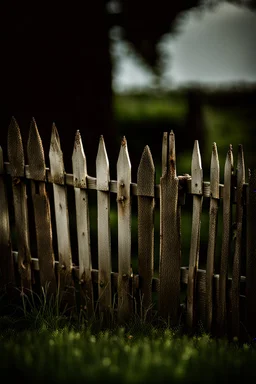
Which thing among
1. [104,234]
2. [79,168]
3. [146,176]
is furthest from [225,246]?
[79,168]

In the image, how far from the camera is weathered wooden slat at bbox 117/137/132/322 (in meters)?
3.48

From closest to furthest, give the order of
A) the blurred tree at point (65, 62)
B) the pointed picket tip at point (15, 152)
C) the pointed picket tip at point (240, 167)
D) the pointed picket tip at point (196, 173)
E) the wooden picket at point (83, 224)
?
1. the pointed picket tip at point (240, 167)
2. the pointed picket tip at point (196, 173)
3. the wooden picket at point (83, 224)
4. the pointed picket tip at point (15, 152)
5. the blurred tree at point (65, 62)

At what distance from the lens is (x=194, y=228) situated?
3436 mm

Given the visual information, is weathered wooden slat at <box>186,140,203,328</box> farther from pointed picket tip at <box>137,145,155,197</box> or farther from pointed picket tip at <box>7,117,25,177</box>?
pointed picket tip at <box>7,117,25,177</box>

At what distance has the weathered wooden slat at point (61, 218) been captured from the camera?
12.2ft

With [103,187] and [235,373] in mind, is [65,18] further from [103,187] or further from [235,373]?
[235,373]

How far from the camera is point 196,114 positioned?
1205 centimetres

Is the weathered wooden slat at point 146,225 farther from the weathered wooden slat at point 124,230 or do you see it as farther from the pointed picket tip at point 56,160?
the pointed picket tip at point 56,160

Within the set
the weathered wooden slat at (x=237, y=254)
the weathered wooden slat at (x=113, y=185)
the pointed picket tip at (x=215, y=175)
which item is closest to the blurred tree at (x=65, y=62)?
the weathered wooden slat at (x=113, y=185)

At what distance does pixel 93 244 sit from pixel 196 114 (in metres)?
7.49

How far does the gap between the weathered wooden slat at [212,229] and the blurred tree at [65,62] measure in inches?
118

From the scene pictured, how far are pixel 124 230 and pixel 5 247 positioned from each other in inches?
48.6

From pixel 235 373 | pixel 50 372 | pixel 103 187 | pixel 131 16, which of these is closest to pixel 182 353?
pixel 235 373

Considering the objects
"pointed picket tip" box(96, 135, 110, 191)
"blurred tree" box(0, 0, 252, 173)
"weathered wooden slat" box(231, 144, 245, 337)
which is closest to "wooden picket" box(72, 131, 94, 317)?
"pointed picket tip" box(96, 135, 110, 191)
